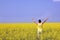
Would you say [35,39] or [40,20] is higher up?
[40,20]

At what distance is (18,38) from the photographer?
55.7ft

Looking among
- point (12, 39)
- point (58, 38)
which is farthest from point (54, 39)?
point (12, 39)

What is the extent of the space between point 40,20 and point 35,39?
1.72m

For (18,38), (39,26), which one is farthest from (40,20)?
(18,38)

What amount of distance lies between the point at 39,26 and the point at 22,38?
217 centimetres

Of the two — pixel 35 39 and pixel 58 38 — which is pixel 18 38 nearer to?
pixel 35 39

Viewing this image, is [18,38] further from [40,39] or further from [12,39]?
[40,39]

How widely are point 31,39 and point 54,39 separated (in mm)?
1381

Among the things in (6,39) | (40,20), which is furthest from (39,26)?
(6,39)

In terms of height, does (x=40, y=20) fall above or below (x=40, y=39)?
above

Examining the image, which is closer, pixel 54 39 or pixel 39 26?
pixel 39 26

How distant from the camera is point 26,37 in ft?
57.3

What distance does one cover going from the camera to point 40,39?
52.7 feet

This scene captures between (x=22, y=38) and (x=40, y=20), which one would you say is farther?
(x=22, y=38)
